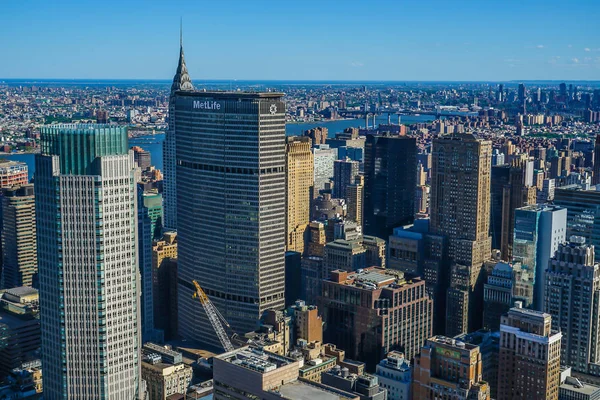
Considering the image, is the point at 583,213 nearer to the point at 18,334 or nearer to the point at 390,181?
the point at 390,181

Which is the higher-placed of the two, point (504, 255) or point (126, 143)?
point (126, 143)

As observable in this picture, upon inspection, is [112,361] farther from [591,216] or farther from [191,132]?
[591,216]

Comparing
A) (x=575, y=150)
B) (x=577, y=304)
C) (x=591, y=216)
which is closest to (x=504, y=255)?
(x=591, y=216)

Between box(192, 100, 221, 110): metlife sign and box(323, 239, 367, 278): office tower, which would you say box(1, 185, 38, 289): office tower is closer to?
box(192, 100, 221, 110): metlife sign

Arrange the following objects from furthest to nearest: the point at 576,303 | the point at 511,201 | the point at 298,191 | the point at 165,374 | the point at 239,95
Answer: the point at 298,191 < the point at 511,201 < the point at 239,95 < the point at 576,303 < the point at 165,374

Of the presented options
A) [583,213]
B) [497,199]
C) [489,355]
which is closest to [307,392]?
[489,355]

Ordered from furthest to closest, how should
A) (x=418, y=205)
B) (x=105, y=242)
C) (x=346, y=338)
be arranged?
1. (x=418, y=205)
2. (x=346, y=338)
3. (x=105, y=242)

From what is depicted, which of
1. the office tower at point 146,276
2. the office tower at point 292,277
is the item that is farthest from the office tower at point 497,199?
the office tower at point 146,276
